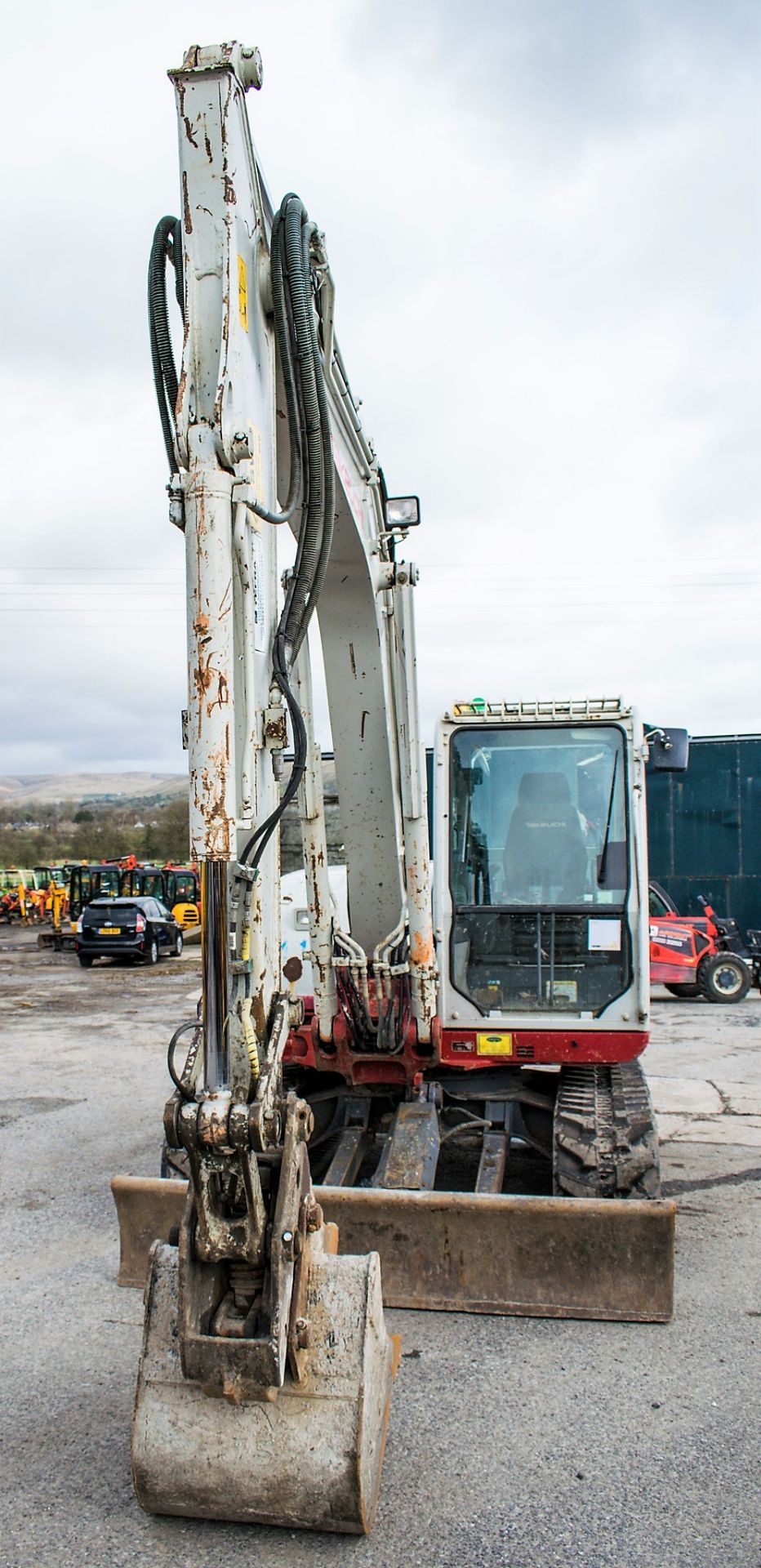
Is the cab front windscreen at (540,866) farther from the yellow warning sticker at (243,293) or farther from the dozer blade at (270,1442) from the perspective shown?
the yellow warning sticker at (243,293)

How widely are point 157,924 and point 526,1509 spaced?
70.6 ft

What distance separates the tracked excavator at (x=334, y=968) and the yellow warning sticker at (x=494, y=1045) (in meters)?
0.01

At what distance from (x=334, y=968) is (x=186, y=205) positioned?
3.70 m

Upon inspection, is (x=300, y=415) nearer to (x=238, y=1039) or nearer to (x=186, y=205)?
(x=186, y=205)

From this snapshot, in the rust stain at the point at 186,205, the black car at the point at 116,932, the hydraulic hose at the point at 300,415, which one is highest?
the rust stain at the point at 186,205

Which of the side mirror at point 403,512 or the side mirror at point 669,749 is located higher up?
the side mirror at point 403,512

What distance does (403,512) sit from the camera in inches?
226

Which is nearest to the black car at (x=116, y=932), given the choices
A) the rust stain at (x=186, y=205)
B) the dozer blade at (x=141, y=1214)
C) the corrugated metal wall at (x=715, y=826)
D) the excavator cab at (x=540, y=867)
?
the corrugated metal wall at (x=715, y=826)

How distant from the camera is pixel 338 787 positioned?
591 cm

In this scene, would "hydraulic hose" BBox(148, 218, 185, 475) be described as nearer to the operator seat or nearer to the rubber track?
the operator seat

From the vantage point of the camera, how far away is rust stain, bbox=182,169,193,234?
3.39 meters

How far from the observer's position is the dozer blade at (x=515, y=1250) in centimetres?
→ 471

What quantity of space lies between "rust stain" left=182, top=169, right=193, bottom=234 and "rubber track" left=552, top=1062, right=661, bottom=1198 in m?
4.22

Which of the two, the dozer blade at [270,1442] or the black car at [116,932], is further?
the black car at [116,932]
